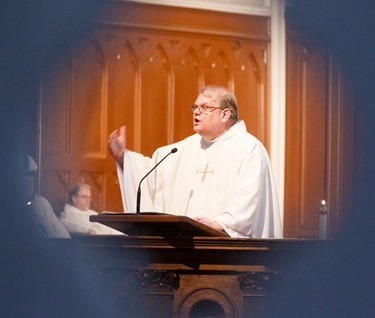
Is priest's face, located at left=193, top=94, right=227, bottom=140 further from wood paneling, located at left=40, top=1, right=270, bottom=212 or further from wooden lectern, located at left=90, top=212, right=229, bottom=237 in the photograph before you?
wood paneling, located at left=40, top=1, right=270, bottom=212

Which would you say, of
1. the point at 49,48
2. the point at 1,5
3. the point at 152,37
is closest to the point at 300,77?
the point at 152,37

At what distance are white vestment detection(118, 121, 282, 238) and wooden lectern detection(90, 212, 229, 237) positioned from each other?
85 cm

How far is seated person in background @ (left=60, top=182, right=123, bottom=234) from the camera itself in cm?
898

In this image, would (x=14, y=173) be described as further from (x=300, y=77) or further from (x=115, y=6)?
(x=300, y=77)

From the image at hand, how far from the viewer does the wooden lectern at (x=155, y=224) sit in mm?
5707

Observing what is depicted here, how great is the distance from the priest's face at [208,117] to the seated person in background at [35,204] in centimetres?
130

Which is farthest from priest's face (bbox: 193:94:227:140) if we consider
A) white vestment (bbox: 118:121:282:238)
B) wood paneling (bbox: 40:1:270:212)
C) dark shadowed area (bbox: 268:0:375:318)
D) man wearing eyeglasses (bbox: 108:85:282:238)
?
wood paneling (bbox: 40:1:270:212)

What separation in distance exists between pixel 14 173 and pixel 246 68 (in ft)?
10.0

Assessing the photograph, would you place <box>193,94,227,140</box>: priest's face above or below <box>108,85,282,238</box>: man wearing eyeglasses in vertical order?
above

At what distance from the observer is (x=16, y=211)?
7.37 meters

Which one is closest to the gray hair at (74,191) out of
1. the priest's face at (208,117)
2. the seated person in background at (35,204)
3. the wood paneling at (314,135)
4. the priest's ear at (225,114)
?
the seated person in background at (35,204)

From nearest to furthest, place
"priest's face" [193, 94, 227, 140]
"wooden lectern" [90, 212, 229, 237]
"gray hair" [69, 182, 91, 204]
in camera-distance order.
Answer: "wooden lectern" [90, 212, 229, 237], "priest's face" [193, 94, 227, 140], "gray hair" [69, 182, 91, 204]

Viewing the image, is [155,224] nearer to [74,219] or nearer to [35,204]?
[35,204]

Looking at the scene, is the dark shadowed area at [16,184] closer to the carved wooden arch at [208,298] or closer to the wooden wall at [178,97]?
the wooden wall at [178,97]
